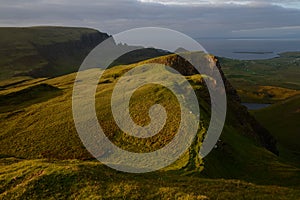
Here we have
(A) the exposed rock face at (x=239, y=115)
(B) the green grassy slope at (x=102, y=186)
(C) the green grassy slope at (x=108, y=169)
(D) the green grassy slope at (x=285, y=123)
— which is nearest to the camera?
(B) the green grassy slope at (x=102, y=186)

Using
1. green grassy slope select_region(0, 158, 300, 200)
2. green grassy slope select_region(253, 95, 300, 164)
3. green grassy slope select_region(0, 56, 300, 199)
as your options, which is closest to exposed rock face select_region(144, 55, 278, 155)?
green grassy slope select_region(0, 56, 300, 199)

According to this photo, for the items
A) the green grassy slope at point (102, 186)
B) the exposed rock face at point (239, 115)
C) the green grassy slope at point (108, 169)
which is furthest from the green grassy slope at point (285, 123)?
the green grassy slope at point (102, 186)

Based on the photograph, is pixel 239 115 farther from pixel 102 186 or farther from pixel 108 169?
pixel 102 186

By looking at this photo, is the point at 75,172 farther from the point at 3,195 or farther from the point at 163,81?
the point at 163,81

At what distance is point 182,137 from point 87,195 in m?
21.0

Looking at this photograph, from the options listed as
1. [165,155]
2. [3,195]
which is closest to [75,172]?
[3,195]

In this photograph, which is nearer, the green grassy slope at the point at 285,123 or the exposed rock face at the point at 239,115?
the exposed rock face at the point at 239,115

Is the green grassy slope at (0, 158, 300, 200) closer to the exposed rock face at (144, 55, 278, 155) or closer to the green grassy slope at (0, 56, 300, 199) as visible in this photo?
the green grassy slope at (0, 56, 300, 199)

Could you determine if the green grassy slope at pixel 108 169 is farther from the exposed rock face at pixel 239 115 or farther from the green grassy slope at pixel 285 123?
the green grassy slope at pixel 285 123

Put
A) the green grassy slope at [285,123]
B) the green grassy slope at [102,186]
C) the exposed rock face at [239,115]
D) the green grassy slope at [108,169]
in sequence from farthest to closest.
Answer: the green grassy slope at [285,123], the exposed rock face at [239,115], the green grassy slope at [108,169], the green grassy slope at [102,186]

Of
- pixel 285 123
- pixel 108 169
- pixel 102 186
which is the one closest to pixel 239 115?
pixel 108 169

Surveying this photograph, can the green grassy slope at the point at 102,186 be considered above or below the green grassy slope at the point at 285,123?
above

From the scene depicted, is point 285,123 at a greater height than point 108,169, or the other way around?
point 108,169

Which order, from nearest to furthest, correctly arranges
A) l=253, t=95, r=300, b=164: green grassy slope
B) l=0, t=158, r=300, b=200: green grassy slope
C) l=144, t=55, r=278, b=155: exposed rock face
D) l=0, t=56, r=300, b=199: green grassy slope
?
l=0, t=158, r=300, b=200: green grassy slope
l=0, t=56, r=300, b=199: green grassy slope
l=144, t=55, r=278, b=155: exposed rock face
l=253, t=95, r=300, b=164: green grassy slope
